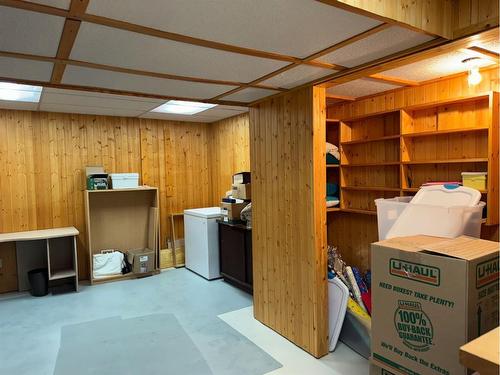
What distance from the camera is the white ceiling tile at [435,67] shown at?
8.10 ft

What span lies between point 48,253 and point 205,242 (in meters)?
1.99

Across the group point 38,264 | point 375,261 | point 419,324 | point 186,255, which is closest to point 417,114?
point 375,261

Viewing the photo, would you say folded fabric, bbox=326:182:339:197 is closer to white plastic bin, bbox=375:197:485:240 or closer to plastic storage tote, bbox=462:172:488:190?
white plastic bin, bbox=375:197:485:240

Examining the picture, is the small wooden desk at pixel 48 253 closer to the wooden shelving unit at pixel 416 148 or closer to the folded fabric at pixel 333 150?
the folded fabric at pixel 333 150

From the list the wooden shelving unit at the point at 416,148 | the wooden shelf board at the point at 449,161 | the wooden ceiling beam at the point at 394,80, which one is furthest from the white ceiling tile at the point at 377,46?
the wooden shelf board at the point at 449,161

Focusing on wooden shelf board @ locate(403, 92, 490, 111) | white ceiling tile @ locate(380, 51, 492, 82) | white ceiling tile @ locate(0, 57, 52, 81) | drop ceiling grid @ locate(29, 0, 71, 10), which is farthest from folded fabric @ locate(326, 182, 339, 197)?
drop ceiling grid @ locate(29, 0, 71, 10)

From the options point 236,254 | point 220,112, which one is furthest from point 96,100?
point 236,254

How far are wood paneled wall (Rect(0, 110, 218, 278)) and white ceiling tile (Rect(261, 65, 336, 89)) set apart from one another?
10.9ft

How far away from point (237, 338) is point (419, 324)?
1.91m

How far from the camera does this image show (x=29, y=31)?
1705 millimetres

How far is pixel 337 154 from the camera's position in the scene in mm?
3959

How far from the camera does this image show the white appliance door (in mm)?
4961

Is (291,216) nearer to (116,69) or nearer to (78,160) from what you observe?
(116,69)

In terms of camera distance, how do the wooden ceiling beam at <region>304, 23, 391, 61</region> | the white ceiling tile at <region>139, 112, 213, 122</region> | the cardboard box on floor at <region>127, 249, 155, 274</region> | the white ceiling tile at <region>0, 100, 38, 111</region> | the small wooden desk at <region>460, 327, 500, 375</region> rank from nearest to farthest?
the small wooden desk at <region>460, 327, 500, 375</region> → the wooden ceiling beam at <region>304, 23, 391, 61</region> → the white ceiling tile at <region>0, 100, 38, 111</region> → the cardboard box on floor at <region>127, 249, 155, 274</region> → the white ceiling tile at <region>139, 112, 213, 122</region>
